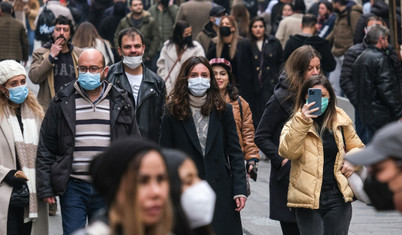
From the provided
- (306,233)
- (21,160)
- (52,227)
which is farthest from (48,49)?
(306,233)

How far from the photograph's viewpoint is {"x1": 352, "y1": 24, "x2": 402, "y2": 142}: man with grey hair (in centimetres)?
1134

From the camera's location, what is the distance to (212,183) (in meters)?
7.19

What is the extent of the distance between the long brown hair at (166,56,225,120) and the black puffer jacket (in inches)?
171

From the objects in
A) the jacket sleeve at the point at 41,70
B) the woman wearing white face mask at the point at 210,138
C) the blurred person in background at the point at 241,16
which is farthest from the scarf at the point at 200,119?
the blurred person in background at the point at 241,16

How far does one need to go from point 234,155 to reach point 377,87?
455 centimetres

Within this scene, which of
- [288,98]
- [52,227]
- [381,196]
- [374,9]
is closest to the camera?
[381,196]

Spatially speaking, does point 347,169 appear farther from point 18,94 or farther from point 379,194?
point 379,194

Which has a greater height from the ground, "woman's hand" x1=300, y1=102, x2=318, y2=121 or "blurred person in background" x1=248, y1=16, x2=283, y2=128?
"woman's hand" x1=300, y1=102, x2=318, y2=121

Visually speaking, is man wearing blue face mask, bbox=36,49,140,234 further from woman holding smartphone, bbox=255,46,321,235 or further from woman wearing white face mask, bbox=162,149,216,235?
woman wearing white face mask, bbox=162,149,216,235

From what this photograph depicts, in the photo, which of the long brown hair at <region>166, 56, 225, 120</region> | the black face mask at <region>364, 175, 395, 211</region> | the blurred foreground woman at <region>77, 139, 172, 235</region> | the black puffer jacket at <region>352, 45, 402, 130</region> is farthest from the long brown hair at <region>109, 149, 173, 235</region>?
the black puffer jacket at <region>352, 45, 402, 130</region>

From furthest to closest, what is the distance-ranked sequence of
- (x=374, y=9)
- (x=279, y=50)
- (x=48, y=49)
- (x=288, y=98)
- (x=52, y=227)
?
(x=374, y=9) → (x=279, y=50) → (x=48, y=49) → (x=52, y=227) → (x=288, y=98)

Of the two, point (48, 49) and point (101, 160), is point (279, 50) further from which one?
point (101, 160)

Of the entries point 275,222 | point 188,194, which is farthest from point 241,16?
point 188,194

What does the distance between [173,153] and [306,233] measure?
127 inches
